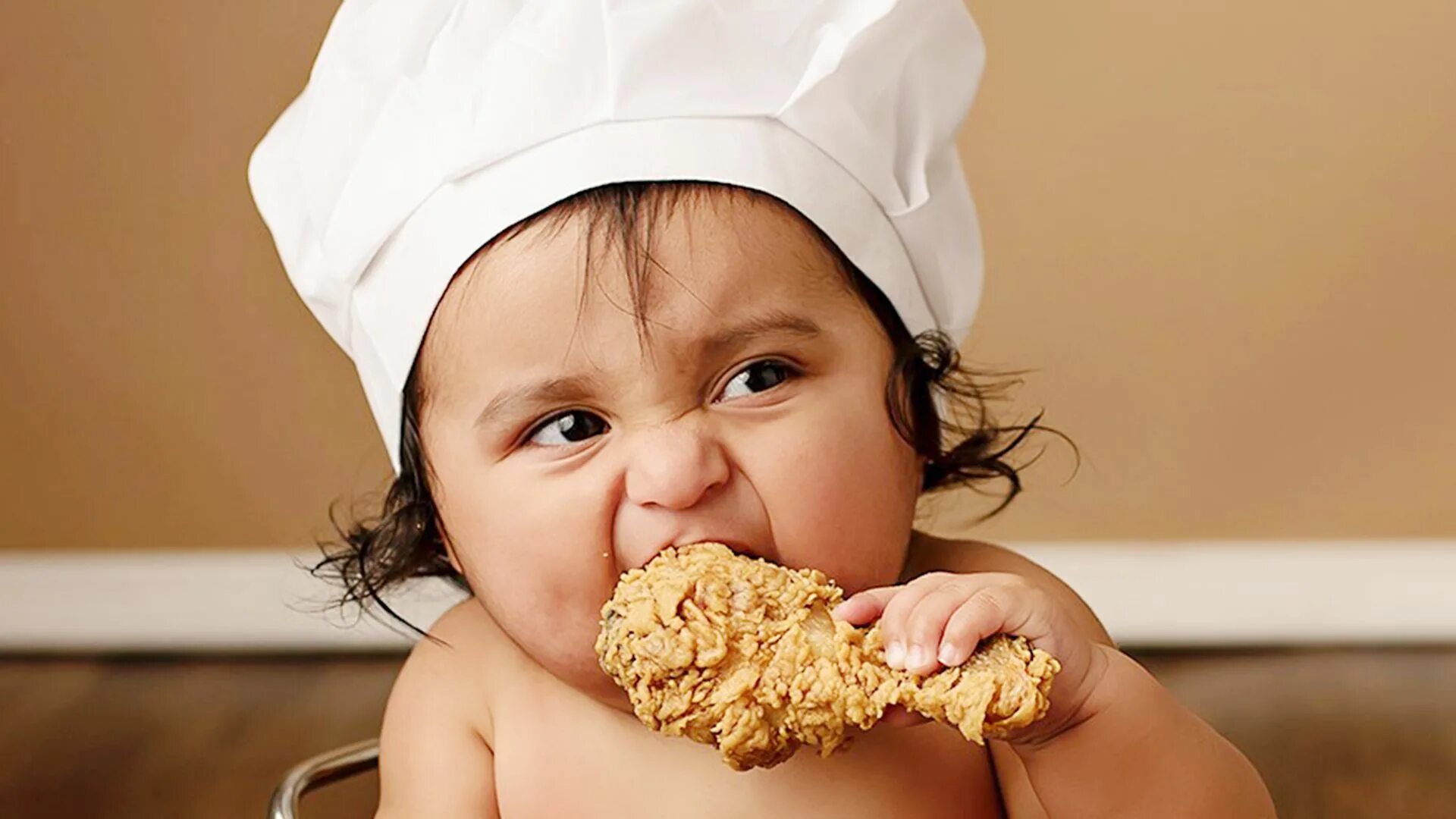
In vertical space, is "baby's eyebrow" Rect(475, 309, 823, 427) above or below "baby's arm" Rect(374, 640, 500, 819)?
above

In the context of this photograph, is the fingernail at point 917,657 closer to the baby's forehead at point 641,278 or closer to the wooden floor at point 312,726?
the baby's forehead at point 641,278

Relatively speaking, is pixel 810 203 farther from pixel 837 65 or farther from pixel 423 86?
pixel 423 86

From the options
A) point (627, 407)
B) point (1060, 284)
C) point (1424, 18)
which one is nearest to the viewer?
point (627, 407)

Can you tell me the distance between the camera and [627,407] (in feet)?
2.93

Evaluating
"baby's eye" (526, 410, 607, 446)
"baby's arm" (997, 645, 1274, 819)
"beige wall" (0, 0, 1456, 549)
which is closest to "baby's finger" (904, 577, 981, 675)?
"baby's arm" (997, 645, 1274, 819)

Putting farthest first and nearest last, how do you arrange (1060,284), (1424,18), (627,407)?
(1060,284)
(1424,18)
(627,407)

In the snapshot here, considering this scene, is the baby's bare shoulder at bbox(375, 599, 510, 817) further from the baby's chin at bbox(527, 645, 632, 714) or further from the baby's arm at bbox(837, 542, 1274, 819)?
the baby's arm at bbox(837, 542, 1274, 819)

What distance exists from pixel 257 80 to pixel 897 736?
0.93 m

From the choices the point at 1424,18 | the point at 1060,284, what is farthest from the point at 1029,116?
the point at 1424,18

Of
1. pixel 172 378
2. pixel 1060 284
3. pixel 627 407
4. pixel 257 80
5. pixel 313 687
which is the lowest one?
pixel 313 687

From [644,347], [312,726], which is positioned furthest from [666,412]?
[312,726]

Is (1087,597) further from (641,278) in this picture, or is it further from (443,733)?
(641,278)

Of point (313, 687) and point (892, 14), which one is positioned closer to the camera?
point (892, 14)

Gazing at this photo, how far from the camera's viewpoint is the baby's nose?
0.86 metres
